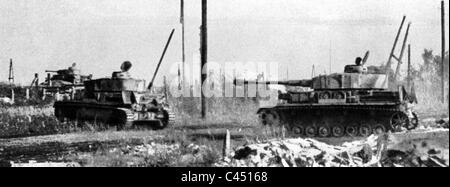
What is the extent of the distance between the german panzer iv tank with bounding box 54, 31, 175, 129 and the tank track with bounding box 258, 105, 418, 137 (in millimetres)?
3873

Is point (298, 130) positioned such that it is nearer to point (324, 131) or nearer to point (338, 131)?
point (324, 131)

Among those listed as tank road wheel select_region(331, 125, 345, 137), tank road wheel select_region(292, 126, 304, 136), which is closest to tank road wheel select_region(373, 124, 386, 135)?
tank road wheel select_region(331, 125, 345, 137)

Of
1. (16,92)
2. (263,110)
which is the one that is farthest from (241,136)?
(16,92)

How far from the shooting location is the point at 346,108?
1401 cm

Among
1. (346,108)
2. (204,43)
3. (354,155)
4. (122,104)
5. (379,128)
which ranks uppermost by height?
(204,43)

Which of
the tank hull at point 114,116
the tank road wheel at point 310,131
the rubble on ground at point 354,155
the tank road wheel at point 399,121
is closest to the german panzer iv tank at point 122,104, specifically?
the tank hull at point 114,116

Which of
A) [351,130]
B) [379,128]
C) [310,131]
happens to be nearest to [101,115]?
[310,131]

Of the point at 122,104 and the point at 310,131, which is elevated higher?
the point at 122,104

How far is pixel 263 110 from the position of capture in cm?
1483

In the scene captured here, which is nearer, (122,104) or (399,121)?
(399,121)

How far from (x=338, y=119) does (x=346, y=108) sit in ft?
1.74

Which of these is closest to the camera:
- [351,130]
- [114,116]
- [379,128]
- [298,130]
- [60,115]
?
[379,128]

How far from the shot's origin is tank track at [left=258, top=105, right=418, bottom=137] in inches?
545
